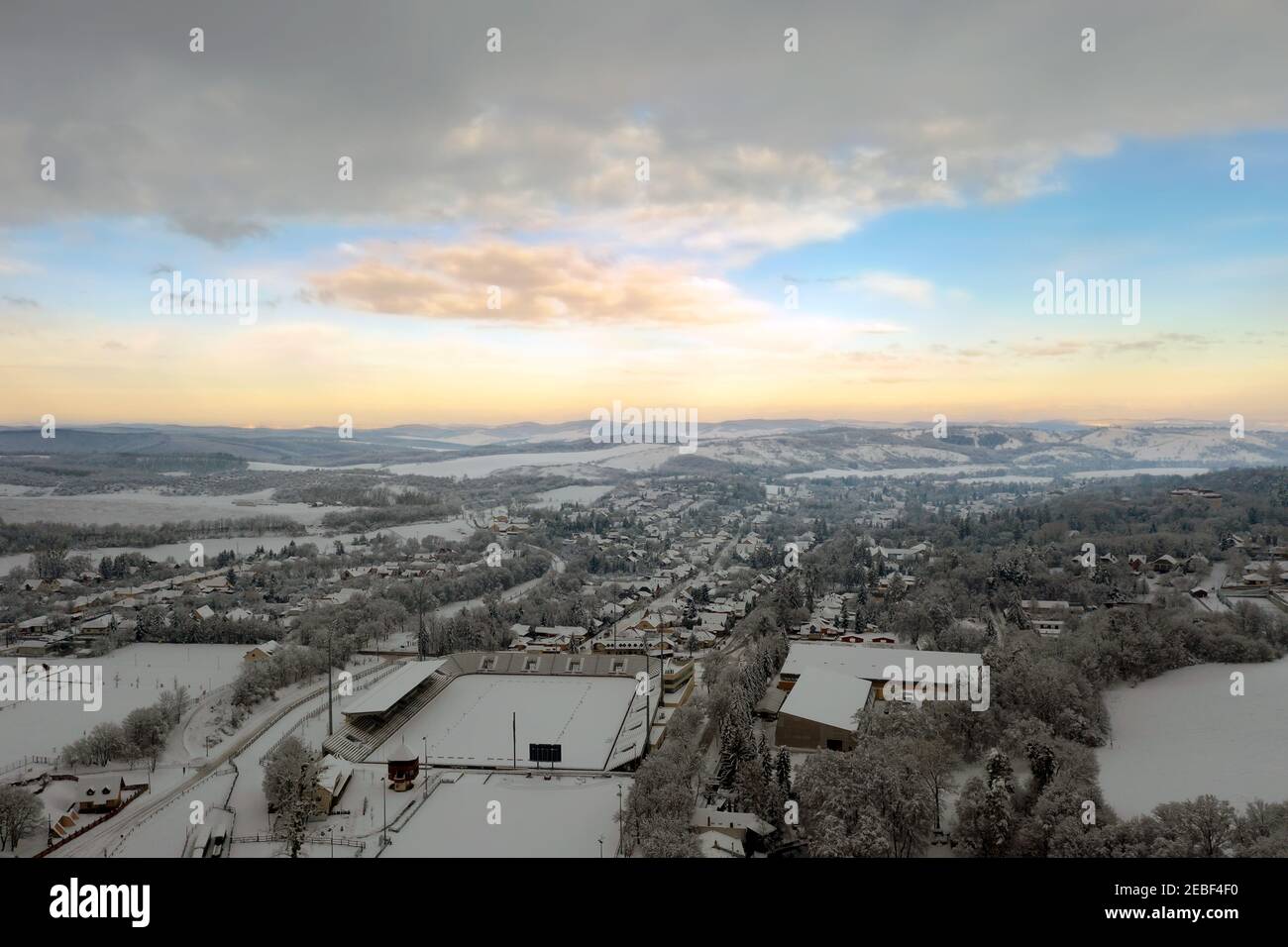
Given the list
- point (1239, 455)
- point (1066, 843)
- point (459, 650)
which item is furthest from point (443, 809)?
point (1239, 455)

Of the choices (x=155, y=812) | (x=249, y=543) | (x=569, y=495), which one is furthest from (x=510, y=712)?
(x=569, y=495)

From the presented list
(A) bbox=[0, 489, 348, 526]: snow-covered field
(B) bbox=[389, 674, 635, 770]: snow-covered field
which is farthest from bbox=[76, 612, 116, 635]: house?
(A) bbox=[0, 489, 348, 526]: snow-covered field

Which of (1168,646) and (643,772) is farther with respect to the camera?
(1168,646)

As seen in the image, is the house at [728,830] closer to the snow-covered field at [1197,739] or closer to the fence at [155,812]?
the snow-covered field at [1197,739]

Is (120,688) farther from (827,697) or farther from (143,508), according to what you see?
(143,508)

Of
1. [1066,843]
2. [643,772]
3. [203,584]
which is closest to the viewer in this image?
[1066,843]

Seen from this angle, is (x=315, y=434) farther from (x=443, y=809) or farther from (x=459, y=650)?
(x=443, y=809)
